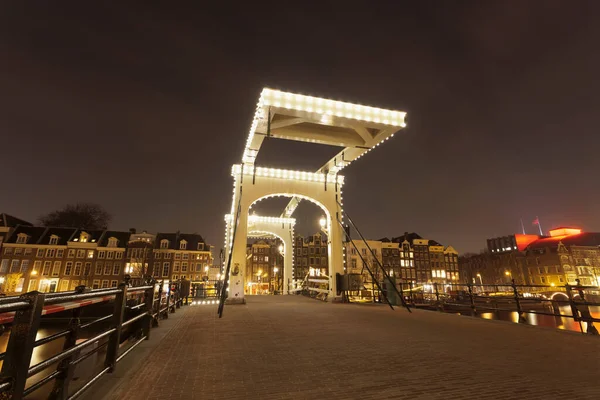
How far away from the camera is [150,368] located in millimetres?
3912

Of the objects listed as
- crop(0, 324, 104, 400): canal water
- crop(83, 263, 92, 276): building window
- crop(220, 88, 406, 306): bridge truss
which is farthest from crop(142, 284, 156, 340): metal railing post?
crop(83, 263, 92, 276): building window

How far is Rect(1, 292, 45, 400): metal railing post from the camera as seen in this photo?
177 cm

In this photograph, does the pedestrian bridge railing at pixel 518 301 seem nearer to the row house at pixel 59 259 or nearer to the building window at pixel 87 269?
the row house at pixel 59 259

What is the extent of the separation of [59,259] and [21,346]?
54.7 m

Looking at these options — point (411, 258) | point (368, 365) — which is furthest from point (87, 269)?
point (411, 258)

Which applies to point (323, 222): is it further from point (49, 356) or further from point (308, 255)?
point (308, 255)

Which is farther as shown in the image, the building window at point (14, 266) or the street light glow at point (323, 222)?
the building window at point (14, 266)

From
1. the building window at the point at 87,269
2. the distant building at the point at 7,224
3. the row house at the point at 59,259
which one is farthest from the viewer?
the building window at the point at 87,269

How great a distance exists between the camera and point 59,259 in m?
43.8

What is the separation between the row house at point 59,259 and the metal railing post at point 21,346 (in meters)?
50.7

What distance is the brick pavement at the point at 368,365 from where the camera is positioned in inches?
124

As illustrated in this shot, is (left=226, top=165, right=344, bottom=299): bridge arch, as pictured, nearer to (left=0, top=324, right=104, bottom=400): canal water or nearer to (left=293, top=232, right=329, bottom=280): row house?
(left=0, top=324, right=104, bottom=400): canal water

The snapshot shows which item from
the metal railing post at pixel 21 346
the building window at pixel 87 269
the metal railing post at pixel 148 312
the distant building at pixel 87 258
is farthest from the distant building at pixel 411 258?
the metal railing post at pixel 21 346

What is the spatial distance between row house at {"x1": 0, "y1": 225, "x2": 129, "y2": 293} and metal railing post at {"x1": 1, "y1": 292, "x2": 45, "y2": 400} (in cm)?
5068
